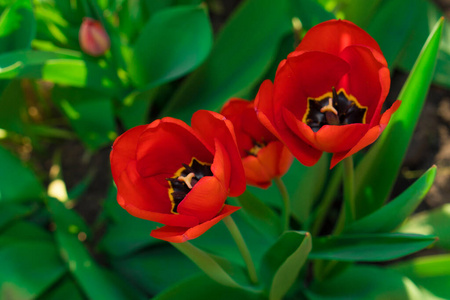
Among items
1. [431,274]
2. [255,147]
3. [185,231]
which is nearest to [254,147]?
[255,147]

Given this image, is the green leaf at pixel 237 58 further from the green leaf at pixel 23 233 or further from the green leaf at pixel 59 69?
the green leaf at pixel 23 233

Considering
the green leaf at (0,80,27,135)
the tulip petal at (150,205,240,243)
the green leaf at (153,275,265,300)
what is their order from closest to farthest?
the tulip petal at (150,205,240,243) < the green leaf at (153,275,265,300) < the green leaf at (0,80,27,135)

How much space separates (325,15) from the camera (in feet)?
3.04

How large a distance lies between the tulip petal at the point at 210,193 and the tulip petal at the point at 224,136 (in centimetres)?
1

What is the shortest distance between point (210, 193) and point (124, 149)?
13 centimetres

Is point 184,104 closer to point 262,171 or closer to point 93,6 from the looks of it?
point 93,6

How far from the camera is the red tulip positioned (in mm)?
666

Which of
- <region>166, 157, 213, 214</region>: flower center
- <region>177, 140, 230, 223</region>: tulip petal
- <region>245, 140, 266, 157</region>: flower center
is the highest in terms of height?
<region>177, 140, 230, 223</region>: tulip petal

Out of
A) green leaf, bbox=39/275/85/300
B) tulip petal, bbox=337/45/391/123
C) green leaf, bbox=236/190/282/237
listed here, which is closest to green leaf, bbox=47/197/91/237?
green leaf, bbox=39/275/85/300

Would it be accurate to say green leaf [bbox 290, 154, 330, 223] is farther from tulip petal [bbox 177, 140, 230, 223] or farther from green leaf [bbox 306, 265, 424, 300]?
tulip petal [bbox 177, 140, 230, 223]

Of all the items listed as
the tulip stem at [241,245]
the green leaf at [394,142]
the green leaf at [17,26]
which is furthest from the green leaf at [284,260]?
the green leaf at [17,26]

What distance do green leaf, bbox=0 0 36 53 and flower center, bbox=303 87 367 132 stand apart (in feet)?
2.10

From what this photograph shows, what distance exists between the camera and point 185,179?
64 cm

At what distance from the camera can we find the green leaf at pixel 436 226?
3.22 ft
